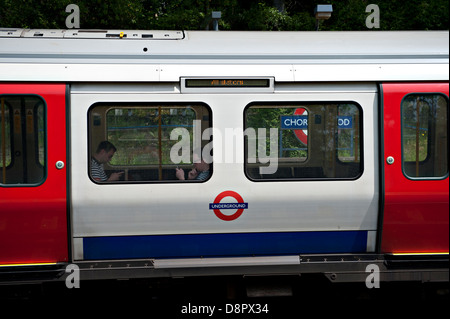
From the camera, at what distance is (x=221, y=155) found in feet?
17.7

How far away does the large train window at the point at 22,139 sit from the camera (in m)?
5.24

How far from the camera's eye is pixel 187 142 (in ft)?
17.9

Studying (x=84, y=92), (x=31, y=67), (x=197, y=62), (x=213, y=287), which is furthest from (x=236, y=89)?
(x=213, y=287)

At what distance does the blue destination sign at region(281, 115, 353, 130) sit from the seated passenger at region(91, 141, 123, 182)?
69.4 inches

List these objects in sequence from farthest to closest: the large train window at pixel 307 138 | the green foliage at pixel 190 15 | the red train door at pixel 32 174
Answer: the green foliage at pixel 190 15
the large train window at pixel 307 138
the red train door at pixel 32 174

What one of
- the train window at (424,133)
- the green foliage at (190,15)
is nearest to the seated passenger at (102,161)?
the train window at (424,133)

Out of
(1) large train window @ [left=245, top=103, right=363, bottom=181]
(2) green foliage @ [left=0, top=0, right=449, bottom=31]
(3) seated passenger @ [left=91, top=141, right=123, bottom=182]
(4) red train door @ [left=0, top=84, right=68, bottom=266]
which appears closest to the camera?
(4) red train door @ [left=0, top=84, right=68, bottom=266]

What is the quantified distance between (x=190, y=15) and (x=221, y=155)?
30.5 feet

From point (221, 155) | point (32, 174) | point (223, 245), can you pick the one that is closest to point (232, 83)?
point (221, 155)

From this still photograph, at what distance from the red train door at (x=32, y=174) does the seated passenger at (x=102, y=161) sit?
0.29 meters

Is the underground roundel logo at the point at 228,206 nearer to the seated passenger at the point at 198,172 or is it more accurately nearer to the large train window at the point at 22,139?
the seated passenger at the point at 198,172

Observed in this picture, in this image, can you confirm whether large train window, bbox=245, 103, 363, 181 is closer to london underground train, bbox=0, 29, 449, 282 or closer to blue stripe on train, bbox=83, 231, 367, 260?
london underground train, bbox=0, 29, 449, 282

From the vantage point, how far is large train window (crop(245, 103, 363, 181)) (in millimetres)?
5484

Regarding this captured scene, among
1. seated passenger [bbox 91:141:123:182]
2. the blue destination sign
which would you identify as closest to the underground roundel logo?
the blue destination sign
